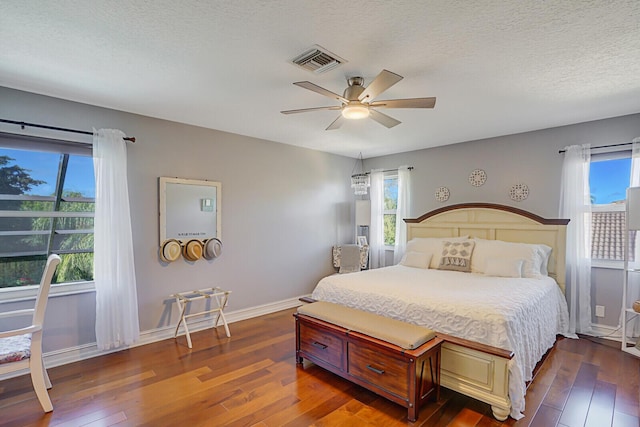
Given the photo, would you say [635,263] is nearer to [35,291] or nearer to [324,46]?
[324,46]

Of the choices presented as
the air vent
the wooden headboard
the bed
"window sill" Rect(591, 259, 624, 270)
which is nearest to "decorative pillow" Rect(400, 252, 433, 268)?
the bed

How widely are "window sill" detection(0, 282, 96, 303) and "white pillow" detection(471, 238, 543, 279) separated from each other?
4278mm

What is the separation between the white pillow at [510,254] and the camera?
3.53 metres

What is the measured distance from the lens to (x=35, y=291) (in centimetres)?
287

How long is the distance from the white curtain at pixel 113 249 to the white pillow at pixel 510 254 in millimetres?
3895

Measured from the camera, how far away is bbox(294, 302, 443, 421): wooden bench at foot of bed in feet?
7.13

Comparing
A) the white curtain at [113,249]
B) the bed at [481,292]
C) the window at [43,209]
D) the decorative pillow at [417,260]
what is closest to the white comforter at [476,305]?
the bed at [481,292]

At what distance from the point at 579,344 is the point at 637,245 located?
1.23 metres

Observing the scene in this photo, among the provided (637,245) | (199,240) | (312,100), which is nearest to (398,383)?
(312,100)

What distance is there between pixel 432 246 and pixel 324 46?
10.4 ft

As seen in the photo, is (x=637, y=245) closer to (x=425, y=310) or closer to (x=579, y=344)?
(x=579, y=344)

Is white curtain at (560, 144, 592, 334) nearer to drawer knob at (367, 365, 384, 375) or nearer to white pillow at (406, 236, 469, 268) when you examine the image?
white pillow at (406, 236, 469, 268)

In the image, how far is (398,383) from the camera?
2.22 m

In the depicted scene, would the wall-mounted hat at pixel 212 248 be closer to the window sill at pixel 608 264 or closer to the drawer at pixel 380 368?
the drawer at pixel 380 368
